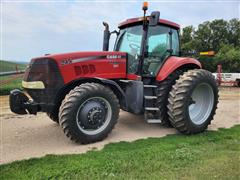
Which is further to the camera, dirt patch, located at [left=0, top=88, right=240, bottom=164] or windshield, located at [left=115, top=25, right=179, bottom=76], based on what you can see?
windshield, located at [left=115, top=25, right=179, bottom=76]

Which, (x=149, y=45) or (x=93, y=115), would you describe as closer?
(x=93, y=115)

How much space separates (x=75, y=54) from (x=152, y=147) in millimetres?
2117

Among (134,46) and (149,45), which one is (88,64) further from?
(149,45)

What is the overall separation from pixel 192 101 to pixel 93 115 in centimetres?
207

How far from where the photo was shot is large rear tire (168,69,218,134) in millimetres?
5152

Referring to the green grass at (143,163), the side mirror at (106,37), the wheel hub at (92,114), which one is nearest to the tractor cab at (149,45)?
the side mirror at (106,37)

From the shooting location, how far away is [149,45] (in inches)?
221

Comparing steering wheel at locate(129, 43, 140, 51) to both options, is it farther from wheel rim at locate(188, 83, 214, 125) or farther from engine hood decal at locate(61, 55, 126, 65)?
wheel rim at locate(188, 83, 214, 125)

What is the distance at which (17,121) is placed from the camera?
21.3 feet

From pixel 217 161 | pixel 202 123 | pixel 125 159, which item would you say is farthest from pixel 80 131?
pixel 202 123

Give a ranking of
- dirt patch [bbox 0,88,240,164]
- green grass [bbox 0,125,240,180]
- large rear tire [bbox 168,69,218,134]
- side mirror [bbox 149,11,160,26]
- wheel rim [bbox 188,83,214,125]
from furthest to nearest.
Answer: wheel rim [bbox 188,83,214,125], large rear tire [bbox 168,69,218,134], side mirror [bbox 149,11,160,26], dirt patch [bbox 0,88,240,164], green grass [bbox 0,125,240,180]

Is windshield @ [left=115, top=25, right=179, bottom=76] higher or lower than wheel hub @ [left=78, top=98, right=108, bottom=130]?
higher

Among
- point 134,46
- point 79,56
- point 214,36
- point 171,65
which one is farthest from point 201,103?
point 214,36

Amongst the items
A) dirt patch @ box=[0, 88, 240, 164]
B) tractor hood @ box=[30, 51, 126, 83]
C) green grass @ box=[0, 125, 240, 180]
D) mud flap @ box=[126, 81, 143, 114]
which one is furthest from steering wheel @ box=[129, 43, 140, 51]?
green grass @ box=[0, 125, 240, 180]
